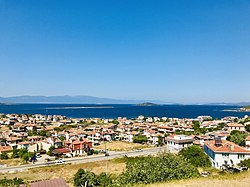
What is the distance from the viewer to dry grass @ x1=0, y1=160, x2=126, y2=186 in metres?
31.2

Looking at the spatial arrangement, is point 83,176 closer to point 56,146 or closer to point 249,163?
point 249,163

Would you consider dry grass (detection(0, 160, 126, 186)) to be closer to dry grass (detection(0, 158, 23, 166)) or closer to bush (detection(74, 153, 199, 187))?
dry grass (detection(0, 158, 23, 166))

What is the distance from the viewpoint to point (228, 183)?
48.4 ft

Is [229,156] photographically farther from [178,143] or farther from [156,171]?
[156,171]

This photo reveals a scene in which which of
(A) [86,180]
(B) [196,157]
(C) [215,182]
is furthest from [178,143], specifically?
(C) [215,182]

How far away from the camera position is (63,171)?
33906 mm

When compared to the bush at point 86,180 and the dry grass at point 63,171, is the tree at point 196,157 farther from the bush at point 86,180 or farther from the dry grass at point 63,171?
the bush at point 86,180

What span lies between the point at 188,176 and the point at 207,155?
65.6 ft

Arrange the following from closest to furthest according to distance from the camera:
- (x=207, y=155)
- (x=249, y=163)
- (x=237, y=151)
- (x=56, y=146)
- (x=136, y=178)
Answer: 1. (x=136, y=178)
2. (x=249, y=163)
3. (x=237, y=151)
4. (x=207, y=155)
5. (x=56, y=146)

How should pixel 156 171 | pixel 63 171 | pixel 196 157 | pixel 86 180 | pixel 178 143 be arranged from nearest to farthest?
pixel 156 171
pixel 86 180
pixel 63 171
pixel 196 157
pixel 178 143

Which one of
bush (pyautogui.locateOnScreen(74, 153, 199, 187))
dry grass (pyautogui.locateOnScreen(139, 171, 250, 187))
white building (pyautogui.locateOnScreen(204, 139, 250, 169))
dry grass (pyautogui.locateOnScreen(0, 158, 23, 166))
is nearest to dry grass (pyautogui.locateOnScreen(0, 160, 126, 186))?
dry grass (pyautogui.locateOnScreen(0, 158, 23, 166))

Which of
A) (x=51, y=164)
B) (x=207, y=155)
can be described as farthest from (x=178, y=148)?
(x=51, y=164)

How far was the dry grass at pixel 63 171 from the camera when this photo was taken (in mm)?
31231

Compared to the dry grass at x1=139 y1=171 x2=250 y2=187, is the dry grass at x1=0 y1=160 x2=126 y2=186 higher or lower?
the dry grass at x1=139 y1=171 x2=250 y2=187
